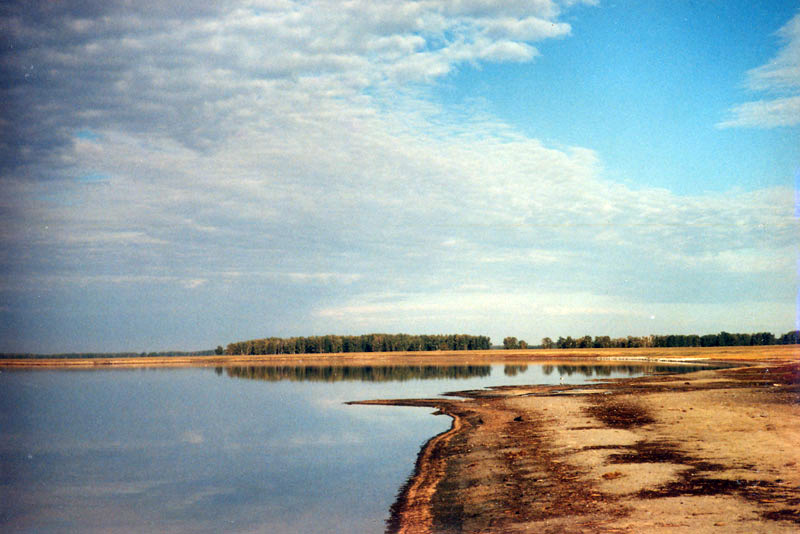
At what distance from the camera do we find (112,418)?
4797cm

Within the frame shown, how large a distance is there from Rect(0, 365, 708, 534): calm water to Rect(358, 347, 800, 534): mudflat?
211 cm

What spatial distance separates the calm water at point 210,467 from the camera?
1869cm

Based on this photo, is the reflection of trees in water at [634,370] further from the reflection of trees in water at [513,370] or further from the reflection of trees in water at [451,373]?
the reflection of trees in water at [513,370]

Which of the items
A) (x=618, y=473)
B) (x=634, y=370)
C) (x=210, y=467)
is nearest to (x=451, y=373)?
(x=634, y=370)

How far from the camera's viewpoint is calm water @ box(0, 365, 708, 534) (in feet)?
61.3

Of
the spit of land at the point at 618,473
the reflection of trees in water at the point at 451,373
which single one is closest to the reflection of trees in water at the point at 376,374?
the reflection of trees in water at the point at 451,373

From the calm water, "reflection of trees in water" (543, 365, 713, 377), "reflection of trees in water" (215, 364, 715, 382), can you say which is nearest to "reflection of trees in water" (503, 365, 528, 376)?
"reflection of trees in water" (215, 364, 715, 382)

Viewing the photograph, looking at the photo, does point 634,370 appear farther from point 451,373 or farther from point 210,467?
point 210,467

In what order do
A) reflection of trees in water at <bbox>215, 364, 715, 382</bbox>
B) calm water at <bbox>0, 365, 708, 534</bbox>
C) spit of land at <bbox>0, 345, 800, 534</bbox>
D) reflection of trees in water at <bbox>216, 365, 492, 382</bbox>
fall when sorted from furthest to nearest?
reflection of trees in water at <bbox>216, 365, 492, 382</bbox>, reflection of trees in water at <bbox>215, 364, 715, 382</bbox>, calm water at <bbox>0, 365, 708, 534</bbox>, spit of land at <bbox>0, 345, 800, 534</bbox>

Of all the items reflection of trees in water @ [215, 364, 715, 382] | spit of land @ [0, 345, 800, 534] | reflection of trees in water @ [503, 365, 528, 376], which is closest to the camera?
spit of land @ [0, 345, 800, 534]

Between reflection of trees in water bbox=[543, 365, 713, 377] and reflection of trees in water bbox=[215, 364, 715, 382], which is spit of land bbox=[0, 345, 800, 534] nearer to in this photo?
reflection of trees in water bbox=[543, 365, 713, 377]

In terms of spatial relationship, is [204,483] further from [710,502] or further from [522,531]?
[710,502]

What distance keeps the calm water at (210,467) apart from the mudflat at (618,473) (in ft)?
6.91

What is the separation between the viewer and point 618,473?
61.3ft
